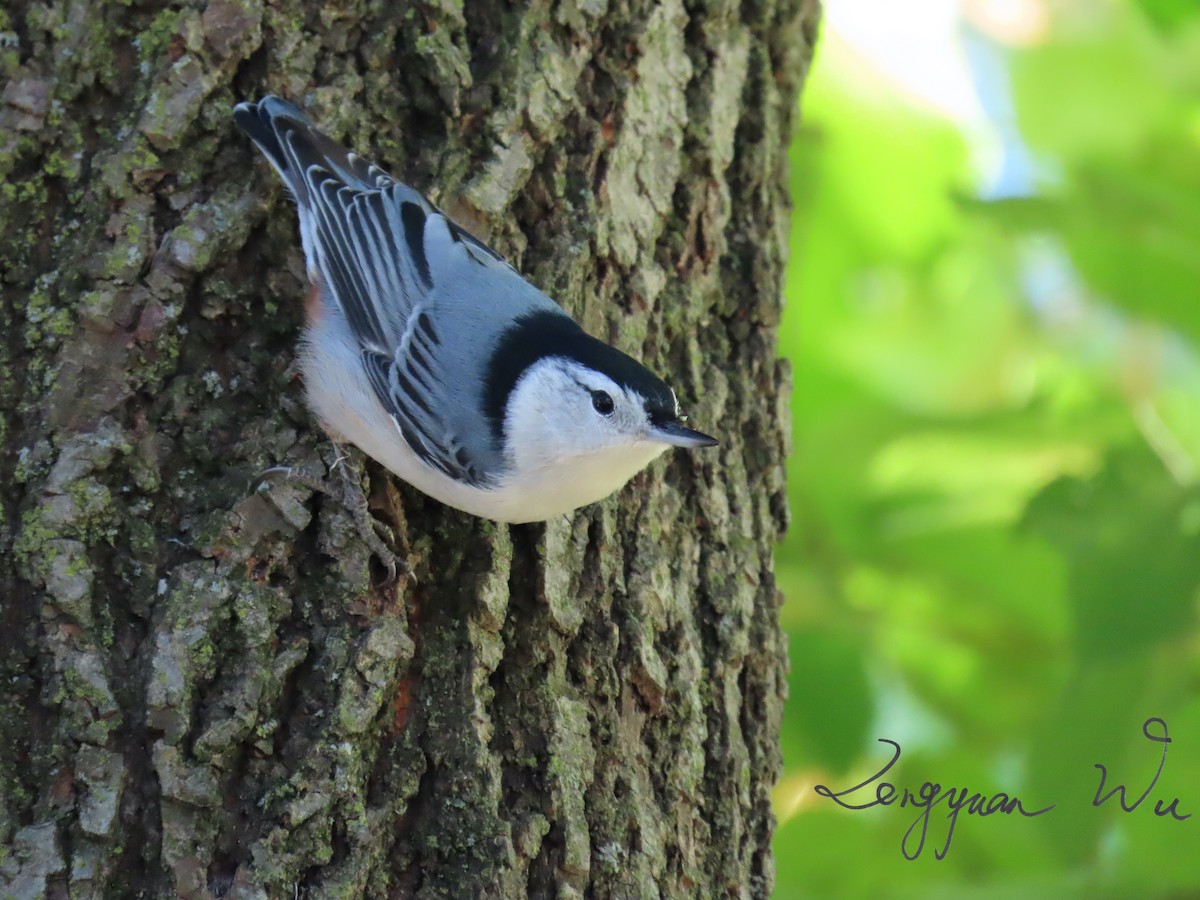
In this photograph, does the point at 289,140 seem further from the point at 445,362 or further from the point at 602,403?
the point at 602,403

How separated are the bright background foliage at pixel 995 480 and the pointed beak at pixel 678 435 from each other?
27.9 inches

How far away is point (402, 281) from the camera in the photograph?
2066 mm

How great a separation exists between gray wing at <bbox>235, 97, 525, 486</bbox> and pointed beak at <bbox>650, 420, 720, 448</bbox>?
10.4 inches

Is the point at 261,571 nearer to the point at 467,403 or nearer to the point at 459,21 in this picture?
the point at 467,403

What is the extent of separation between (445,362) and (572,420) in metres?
0.24

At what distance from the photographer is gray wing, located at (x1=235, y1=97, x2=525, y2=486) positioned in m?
1.89

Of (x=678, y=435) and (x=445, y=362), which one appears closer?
(x=678, y=435)

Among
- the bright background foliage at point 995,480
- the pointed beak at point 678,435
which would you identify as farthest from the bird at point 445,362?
the bright background foliage at point 995,480

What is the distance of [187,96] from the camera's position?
187 centimetres

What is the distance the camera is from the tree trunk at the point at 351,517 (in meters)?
1.56
